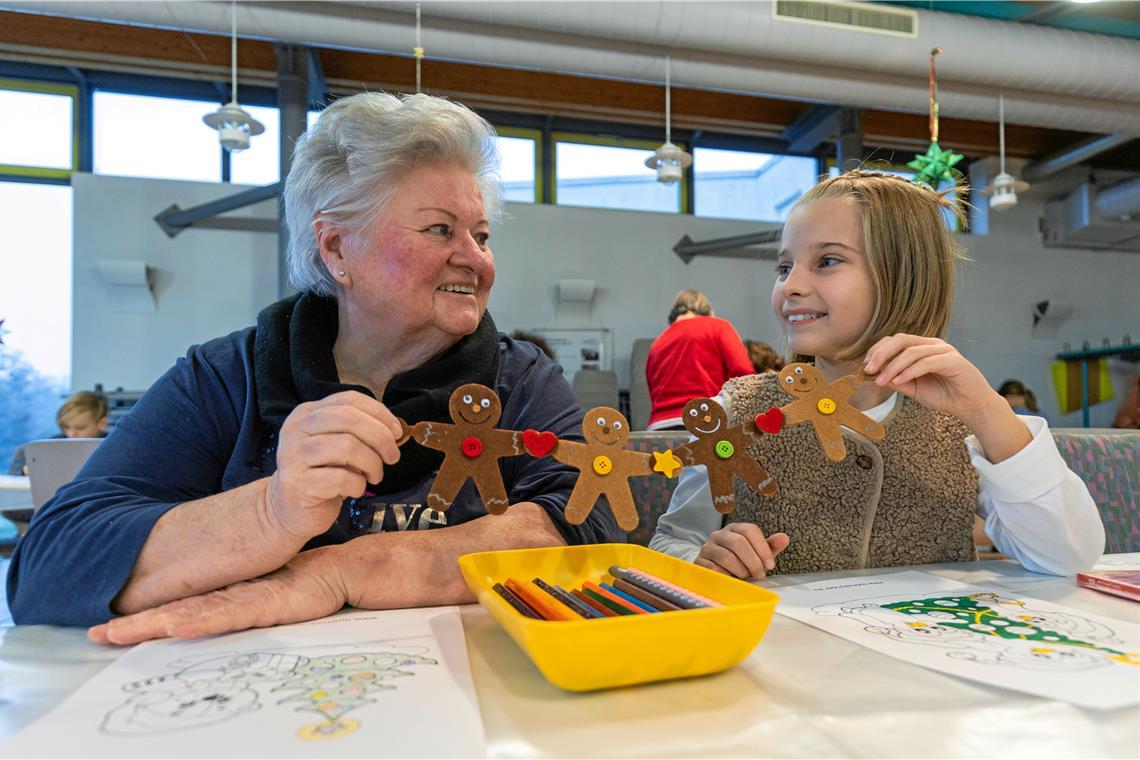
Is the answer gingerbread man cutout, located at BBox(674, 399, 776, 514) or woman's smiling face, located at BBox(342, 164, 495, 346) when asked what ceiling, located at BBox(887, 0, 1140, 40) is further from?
gingerbread man cutout, located at BBox(674, 399, 776, 514)

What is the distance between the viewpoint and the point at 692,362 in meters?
3.38

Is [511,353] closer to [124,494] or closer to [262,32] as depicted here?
[124,494]

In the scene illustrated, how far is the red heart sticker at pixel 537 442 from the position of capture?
85 centimetres

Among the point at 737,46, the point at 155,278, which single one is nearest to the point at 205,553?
the point at 737,46

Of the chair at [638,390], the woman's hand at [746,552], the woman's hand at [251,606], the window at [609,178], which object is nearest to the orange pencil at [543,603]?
the woman's hand at [251,606]

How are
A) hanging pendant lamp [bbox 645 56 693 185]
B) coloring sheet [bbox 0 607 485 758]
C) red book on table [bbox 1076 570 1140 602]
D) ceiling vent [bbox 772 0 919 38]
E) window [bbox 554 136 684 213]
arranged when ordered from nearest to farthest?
1. coloring sheet [bbox 0 607 485 758]
2. red book on table [bbox 1076 570 1140 602]
3. ceiling vent [bbox 772 0 919 38]
4. hanging pendant lamp [bbox 645 56 693 185]
5. window [bbox 554 136 684 213]

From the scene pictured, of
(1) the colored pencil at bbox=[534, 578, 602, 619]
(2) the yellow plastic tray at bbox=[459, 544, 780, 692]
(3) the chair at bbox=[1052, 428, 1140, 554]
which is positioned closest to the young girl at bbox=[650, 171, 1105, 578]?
(1) the colored pencil at bbox=[534, 578, 602, 619]

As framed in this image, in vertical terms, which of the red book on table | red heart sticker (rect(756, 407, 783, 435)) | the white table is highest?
red heart sticker (rect(756, 407, 783, 435))

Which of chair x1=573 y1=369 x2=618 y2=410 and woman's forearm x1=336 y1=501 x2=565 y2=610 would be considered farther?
chair x1=573 y1=369 x2=618 y2=410

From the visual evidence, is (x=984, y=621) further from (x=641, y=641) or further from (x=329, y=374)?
(x=329, y=374)

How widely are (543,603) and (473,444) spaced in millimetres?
217

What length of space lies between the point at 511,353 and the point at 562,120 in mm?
5927

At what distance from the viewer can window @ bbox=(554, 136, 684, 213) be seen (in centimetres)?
677

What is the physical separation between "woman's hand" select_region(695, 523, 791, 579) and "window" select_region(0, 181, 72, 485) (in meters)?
5.90
